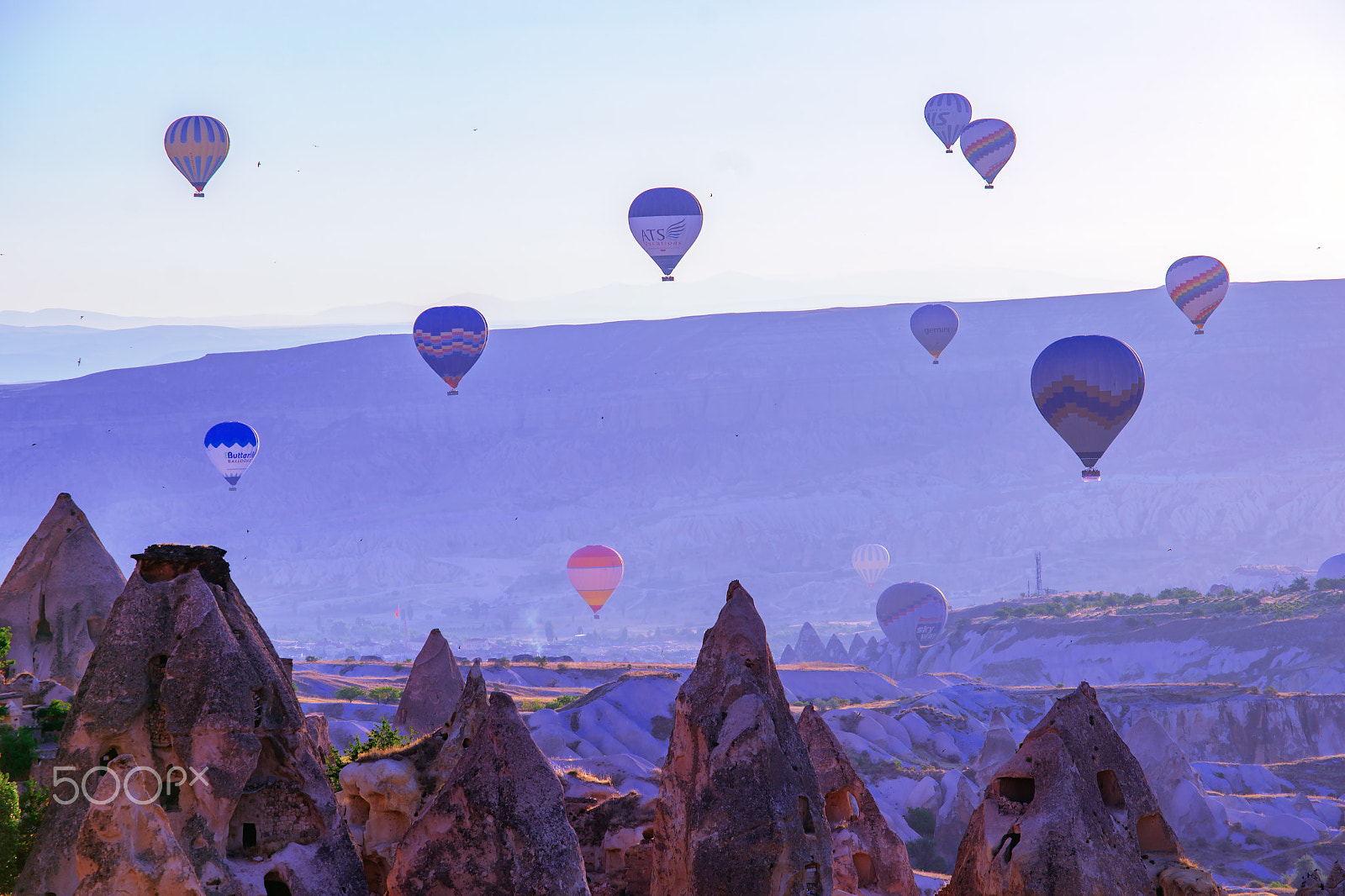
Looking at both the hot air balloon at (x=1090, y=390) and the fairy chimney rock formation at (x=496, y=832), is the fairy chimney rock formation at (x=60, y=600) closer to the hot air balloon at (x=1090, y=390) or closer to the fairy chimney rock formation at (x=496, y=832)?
the fairy chimney rock formation at (x=496, y=832)

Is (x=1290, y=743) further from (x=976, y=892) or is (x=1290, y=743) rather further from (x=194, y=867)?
(x=194, y=867)

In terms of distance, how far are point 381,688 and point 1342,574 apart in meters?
88.2

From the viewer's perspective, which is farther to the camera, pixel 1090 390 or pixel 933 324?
pixel 933 324

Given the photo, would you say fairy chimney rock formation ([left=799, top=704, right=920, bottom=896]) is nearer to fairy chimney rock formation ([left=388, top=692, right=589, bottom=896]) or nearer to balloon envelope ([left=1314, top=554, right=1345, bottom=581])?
fairy chimney rock formation ([left=388, top=692, right=589, bottom=896])

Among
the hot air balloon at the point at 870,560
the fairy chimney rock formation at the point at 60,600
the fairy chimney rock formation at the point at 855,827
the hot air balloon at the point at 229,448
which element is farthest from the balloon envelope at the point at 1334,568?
the fairy chimney rock formation at the point at 60,600

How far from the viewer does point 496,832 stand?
51.5 ft

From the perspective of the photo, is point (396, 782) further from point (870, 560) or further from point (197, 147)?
point (870, 560)

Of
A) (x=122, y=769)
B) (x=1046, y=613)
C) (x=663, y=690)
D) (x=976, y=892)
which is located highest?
(x=1046, y=613)

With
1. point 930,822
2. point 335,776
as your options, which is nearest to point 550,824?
point 335,776

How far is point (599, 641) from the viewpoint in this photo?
603 ft

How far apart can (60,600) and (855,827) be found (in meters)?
16.6

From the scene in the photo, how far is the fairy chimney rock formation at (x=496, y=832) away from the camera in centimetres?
1558
